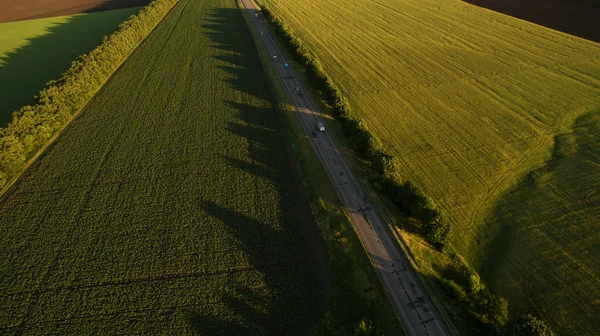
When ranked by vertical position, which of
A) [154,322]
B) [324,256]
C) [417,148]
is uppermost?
[417,148]

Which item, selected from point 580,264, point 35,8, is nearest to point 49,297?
point 580,264

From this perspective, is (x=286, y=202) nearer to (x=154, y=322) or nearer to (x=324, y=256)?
(x=324, y=256)

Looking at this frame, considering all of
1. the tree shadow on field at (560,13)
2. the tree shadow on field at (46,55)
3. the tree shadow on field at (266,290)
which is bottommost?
the tree shadow on field at (266,290)

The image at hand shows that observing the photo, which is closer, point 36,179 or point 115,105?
point 36,179

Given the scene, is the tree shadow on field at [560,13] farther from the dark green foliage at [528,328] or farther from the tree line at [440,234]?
the dark green foliage at [528,328]

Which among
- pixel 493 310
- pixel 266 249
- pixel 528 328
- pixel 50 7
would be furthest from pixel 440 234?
pixel 50 7

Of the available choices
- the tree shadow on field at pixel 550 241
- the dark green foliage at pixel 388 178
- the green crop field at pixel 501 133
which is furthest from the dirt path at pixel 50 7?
the tree shadow on field at pixel 550 241
